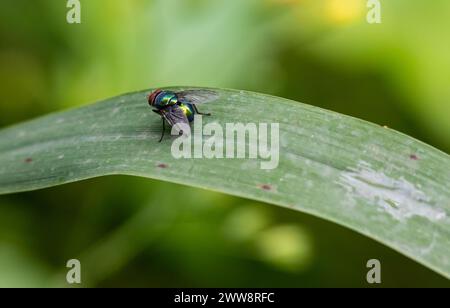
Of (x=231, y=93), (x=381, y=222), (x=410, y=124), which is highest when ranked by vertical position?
(x=410, y=124)

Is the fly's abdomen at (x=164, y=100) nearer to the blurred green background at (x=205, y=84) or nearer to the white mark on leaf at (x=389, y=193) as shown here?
the blurred green background at (x=205, y=84)

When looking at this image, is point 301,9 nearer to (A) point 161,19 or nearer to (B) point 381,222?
(A) point 161,19

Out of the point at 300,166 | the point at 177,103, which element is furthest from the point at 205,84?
the point at 300,166

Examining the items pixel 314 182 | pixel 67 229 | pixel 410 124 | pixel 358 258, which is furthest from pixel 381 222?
pixel 67 229

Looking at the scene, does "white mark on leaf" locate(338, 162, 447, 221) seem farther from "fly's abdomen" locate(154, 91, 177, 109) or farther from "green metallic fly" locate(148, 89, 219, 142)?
"fly's abdomen" locate(154, 91, 177, 109)

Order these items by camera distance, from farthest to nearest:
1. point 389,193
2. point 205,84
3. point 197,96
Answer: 1. point 205,84
2. point 197,96
3. point 389,193

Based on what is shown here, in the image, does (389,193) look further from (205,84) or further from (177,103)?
(205,84)
